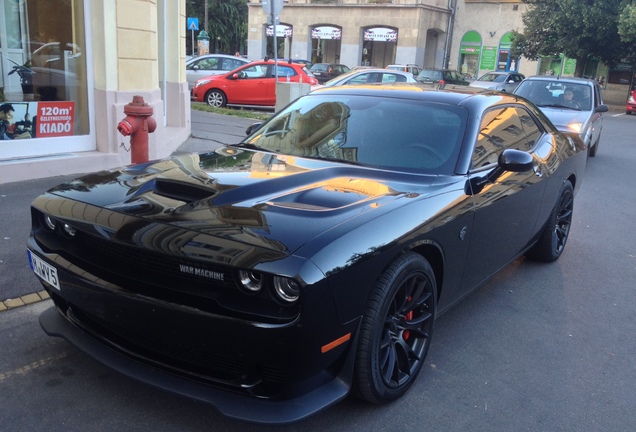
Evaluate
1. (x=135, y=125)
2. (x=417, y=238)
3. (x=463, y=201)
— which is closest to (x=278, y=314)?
(x=417, y=238)

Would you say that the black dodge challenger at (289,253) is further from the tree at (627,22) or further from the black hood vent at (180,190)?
the tree at (627,22)

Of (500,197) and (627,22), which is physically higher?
(627,22)

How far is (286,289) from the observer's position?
2.40 metres

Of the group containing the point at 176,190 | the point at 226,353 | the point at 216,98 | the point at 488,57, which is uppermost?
the point at 488,57

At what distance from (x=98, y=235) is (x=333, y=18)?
4274 centimetres

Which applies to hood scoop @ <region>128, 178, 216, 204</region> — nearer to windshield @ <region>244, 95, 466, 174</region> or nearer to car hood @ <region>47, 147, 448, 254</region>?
car hood @ <region>47, 147, 448, 254</region>

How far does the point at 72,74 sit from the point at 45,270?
5.54m

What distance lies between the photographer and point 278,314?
2383 millimetres

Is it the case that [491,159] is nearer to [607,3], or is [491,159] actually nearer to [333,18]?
[607,3]

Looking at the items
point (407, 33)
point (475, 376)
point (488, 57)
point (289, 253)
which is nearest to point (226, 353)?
point (289, 253)

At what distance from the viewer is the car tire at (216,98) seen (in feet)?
56.8

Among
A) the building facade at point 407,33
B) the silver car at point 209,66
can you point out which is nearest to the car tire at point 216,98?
the silver car at point 209,66

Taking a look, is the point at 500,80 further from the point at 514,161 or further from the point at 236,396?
the point at 236,396

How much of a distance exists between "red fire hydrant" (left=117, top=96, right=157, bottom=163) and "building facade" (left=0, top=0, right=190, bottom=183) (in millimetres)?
2483
